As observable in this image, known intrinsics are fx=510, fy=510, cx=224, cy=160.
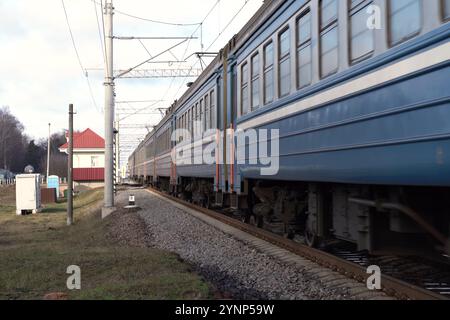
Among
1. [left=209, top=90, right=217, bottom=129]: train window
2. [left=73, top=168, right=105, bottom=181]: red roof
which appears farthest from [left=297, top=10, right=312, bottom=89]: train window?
[left=73, top=168, right=105, bottom=181]: red roof

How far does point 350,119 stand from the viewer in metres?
5.04

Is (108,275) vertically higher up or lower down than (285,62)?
lower down

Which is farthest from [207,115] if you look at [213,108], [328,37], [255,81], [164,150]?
[164,150]

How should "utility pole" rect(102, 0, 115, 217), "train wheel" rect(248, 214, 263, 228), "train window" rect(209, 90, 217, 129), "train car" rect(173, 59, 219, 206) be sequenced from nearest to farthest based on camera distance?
"train wheel" rect(248, 214, 263, 228)
"train window" rect(209, 90, 217, 129)
"train car" rect(173, 59, 219, 206)
"utility pole" rect(102, 0, 115, 217)

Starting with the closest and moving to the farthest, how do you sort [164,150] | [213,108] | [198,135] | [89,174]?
[213,108] → [198,135] → [164,150] → [89,174]

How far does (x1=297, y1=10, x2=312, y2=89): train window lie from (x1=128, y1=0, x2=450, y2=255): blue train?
0.02 metres

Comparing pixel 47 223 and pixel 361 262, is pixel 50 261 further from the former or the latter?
pixel 47 223

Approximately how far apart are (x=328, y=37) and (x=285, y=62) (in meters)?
1.45

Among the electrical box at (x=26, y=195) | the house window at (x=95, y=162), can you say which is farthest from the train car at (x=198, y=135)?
the house window at (x=95, y=162)

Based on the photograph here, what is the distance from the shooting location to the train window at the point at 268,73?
25.4 feet

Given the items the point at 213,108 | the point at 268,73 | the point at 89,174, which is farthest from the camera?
the point at 89,174

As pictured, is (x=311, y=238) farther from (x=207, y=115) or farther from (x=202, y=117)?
(x=202, y=117)

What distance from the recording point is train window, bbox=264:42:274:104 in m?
7.73

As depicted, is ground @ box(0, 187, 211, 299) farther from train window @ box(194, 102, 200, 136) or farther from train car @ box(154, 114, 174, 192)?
train car @ box(154, 114, 174, 192)
